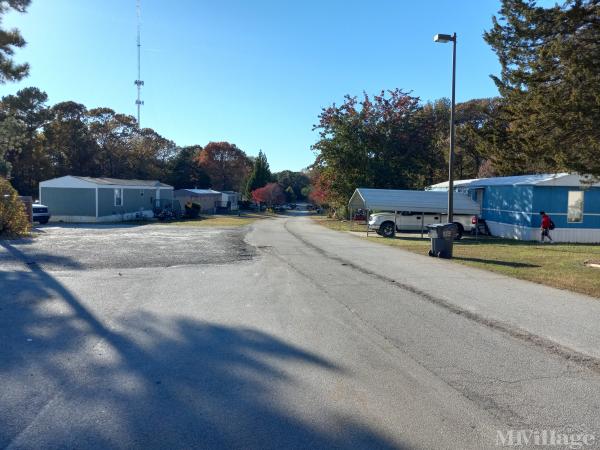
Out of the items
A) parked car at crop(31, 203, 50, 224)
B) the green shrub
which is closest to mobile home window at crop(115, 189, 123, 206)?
parked car at crop(31, 203, 50, 224)

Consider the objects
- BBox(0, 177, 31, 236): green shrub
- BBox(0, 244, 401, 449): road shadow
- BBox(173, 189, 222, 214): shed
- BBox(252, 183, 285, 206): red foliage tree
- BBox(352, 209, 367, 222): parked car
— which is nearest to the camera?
BBox(0, 244, 401, 449): road shadow

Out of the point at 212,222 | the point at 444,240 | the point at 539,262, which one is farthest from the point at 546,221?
the point at 212,222

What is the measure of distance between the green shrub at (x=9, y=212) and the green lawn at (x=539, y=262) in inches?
630

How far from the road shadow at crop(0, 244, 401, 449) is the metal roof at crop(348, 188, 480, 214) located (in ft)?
65.3

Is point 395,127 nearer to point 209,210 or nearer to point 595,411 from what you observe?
point 209,210

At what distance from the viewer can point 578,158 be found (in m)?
14.0

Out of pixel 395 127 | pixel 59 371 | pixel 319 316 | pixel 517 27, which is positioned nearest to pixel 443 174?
pixel 395 127

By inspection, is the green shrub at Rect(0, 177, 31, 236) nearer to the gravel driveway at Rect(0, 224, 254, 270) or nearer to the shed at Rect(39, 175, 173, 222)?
the gravel driveway at Rect(0, 224, 254, 270)

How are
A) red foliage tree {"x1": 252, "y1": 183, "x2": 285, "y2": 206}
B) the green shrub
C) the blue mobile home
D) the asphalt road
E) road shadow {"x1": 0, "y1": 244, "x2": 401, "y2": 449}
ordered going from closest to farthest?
1. road shadow {"x1": 0, "y1": 244, "x2": 401, "y2": 449}
2. the asphalt road
3. the green shrub
4. the blue mobile home
5. red foliage tree {"x1": 252, "y1": 183, "x2": 285, "y2": 206}

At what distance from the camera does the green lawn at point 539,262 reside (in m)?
11.2

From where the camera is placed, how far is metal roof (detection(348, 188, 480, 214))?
2603 centimetres

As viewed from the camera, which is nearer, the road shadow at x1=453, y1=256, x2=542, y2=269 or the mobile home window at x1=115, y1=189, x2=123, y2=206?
the road shadow at x1=453, y1=256, x2=542, y2=269

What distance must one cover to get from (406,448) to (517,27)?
14.1m

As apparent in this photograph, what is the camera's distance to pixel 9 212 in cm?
1986
